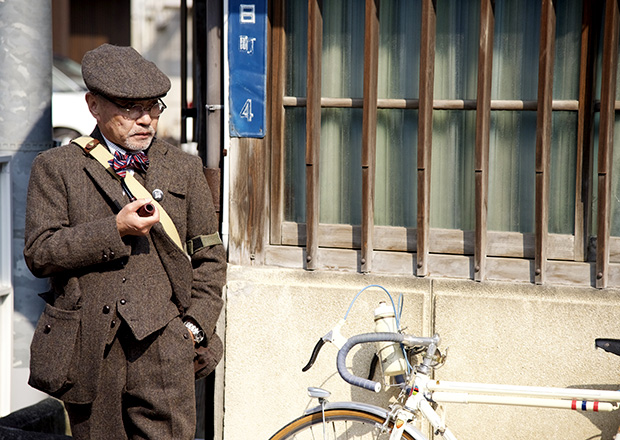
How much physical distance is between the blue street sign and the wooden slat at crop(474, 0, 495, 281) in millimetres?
1151

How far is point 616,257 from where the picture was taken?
13.7ft

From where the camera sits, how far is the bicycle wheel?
3713mm

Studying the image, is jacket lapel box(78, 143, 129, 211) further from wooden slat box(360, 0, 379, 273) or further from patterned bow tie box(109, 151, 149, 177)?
wooden slat box(360, 0, 379, 273)

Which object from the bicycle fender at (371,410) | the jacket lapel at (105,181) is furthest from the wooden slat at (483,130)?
the jacket lapel at (105,181)

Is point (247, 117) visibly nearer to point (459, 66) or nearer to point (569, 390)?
point (459, 66)

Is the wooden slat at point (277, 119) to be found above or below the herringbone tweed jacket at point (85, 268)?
above

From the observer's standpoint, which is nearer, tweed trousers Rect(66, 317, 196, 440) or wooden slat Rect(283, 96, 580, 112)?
tweed trousers Rect(66, 317, 196, 440)

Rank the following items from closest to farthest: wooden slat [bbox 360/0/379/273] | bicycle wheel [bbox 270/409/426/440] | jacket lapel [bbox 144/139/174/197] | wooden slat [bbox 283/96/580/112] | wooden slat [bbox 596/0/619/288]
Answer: jacket lapel [bbox 144/139/174/197], bicycle wheel [bbox 270/409/426/440], wooden slat [bbox 596/0/619/288], wooden slat [bbox 283/96/580/112], wooden slat [bbox 360/0/379/273]

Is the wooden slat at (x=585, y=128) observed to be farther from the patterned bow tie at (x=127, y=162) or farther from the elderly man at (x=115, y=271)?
the patterned bow tie at (x=127, y=162)

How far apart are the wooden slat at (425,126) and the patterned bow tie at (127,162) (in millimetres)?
1558

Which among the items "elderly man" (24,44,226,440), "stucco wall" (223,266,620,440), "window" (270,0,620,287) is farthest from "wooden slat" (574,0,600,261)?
"elderly man" (24,44,226,440)

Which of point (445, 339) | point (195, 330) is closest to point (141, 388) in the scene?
point (195, 330)

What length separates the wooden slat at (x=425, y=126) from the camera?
424cm

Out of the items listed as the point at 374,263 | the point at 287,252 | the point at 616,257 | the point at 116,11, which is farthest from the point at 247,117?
the point at 116,11
